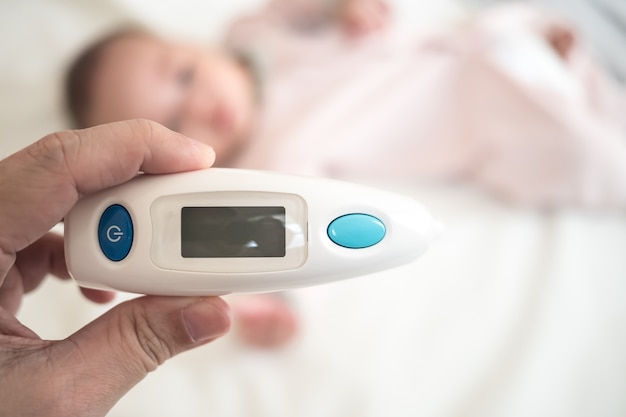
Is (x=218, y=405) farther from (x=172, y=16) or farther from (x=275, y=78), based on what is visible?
(x=172, y=16)

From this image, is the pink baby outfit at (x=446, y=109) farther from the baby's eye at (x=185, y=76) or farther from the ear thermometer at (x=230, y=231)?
the ear thermometer at (x=230, y=231)

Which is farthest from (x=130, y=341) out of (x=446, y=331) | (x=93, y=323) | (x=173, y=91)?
(x=173, y=91)

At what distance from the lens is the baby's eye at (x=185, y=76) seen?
3.74 ft

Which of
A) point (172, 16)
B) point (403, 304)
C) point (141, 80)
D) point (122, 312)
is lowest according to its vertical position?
point (122, 312)

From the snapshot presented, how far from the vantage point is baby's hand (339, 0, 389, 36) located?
4.33 feet

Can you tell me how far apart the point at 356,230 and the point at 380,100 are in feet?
2.62

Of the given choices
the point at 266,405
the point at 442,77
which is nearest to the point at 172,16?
the point at 442,77

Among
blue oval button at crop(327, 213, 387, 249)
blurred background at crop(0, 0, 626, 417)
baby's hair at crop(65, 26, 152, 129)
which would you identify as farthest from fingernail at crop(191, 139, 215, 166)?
baby's hair at crop(65, 26, 152, 129)

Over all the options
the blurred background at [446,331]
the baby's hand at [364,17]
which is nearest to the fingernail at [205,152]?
the blurred background at [446,331]

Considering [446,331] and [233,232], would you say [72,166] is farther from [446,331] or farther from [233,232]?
[446,331]

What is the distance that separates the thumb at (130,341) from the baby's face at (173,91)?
65cm

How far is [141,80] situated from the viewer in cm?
108

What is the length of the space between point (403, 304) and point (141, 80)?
658 millimetres

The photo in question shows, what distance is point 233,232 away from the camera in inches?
20.0
